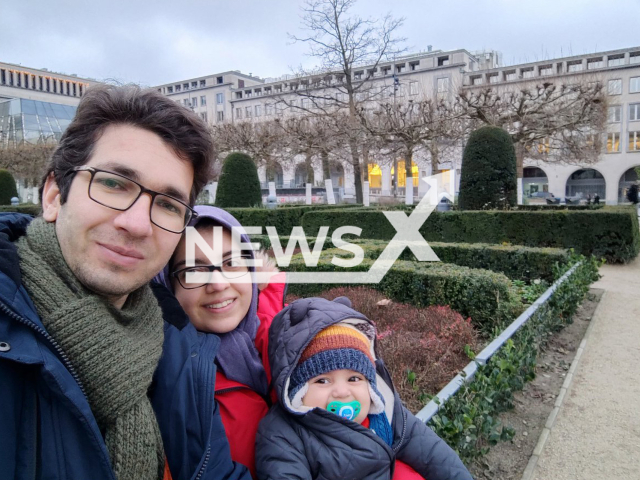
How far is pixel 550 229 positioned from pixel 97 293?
11.3m

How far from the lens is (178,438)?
1.11 m

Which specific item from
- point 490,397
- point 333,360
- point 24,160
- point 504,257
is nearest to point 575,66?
point 504,257

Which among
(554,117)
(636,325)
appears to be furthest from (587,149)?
(636,325)

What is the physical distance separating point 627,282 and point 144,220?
31.4 feet

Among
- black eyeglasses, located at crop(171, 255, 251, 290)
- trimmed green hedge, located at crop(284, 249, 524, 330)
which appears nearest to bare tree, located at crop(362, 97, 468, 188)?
trimmed green hedge, located at crop(284, 249, 524, 330)

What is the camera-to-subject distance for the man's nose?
42.0 inches

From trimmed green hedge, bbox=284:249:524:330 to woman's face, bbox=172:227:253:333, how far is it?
428 centimetres

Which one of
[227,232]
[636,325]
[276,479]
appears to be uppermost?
[227,232]

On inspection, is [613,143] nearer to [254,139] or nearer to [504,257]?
[254,139]

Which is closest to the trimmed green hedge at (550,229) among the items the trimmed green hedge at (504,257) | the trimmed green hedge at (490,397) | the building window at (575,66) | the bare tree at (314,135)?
the trimmed green hedge at (504,257)

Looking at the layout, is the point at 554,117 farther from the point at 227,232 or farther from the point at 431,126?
the point at 227,232

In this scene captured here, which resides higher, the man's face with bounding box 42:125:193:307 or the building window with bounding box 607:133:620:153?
the building window with bounding box 607:133:620:153

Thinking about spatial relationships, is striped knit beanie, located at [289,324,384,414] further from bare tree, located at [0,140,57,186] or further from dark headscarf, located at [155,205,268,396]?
bare tree, located at [0,140,57,186]

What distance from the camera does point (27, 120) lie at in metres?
42.2
